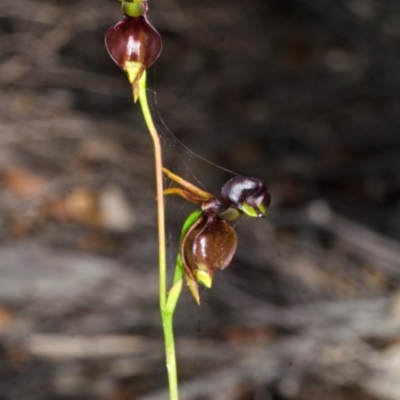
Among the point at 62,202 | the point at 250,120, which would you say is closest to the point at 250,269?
the point at 62,202

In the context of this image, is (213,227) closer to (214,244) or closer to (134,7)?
(214,244)

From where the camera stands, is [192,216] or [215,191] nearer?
[192,216]

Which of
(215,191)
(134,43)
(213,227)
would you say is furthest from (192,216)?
(215,191)

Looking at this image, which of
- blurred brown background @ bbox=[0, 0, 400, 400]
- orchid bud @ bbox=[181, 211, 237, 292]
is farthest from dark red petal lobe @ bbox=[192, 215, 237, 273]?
blurred brown background @ bbox=[0, 0, 400, 400]

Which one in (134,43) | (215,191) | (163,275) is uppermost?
(215,191)

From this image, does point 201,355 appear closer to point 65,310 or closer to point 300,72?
point 65,310

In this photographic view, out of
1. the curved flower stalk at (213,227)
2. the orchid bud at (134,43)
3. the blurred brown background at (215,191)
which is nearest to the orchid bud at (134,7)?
the orchid bud at (134,43)
